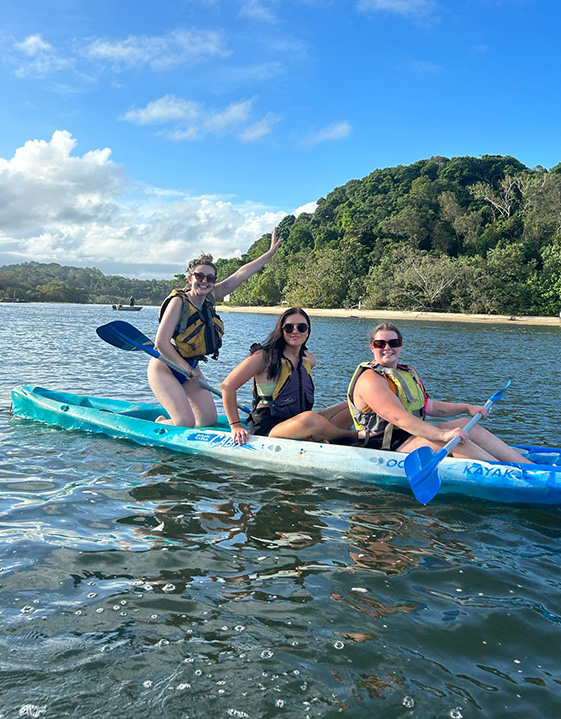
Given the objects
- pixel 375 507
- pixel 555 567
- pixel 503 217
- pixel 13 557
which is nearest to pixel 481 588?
pixel 555 567

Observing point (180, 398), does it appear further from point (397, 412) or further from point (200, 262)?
point (397, 412)

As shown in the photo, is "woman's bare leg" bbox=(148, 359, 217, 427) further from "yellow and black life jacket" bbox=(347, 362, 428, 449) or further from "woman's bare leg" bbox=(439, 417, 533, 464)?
"woman's bare leg" bbox=(439, 417, 533, 464)

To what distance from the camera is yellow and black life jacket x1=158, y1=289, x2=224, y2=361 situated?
540cm

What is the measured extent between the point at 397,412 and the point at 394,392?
0.73ft

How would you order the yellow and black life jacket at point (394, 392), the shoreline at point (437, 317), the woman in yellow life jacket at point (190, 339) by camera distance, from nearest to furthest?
1. the yellow and black life jacket at point (394, 392)
2. the woman in yellow life jacket at point (190, 339)
3. the shoreline at point (437, 317)

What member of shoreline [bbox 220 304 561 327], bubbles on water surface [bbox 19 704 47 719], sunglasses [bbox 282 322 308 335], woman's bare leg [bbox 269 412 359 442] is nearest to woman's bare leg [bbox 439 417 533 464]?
woman's bare leg [bbox 269 412 359 442]

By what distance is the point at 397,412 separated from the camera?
4207mm

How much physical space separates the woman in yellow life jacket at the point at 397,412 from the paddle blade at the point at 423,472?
0.80 ft

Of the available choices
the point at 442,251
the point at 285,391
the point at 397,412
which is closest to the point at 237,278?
the point at 285,391

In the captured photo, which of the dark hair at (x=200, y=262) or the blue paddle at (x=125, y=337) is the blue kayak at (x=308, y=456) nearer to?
the blue paddle at (x=125, y=337)

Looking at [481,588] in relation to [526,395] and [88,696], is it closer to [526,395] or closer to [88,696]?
[88,696]

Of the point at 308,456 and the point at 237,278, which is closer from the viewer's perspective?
the point at 308,456

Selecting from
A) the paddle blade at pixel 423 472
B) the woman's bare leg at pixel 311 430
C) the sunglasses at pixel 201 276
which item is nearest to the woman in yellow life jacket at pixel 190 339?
the sunglasses at pixel 201 276

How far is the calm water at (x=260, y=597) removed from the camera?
6.98 feet
